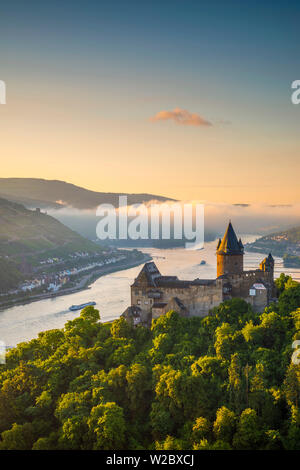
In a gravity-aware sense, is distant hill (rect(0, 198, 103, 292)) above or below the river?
above

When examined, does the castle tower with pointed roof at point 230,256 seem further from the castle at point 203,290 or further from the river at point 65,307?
the river at point 65,307

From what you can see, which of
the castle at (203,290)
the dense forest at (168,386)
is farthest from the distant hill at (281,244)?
the dense forest at (168,386)

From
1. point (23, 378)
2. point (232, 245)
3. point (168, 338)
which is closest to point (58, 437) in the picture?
point (23, 378)

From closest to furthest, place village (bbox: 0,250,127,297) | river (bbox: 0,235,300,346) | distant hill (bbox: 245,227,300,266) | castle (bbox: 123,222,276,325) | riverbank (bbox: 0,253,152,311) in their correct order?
castle (bbox: 123,222,276,325)
river (bbox: 0,235,300,346)
riverbank (bbox: 0,253,152,311)
village (bbox: 0,250,127,297)
distant hill (bbox: 245,227,300,266)

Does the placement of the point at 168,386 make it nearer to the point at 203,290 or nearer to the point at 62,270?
the point at 203,290

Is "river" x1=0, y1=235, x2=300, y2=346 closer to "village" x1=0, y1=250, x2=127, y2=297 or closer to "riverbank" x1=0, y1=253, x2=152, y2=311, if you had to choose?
"riverbank" x1=0, y1=253, x2=152, y2=311

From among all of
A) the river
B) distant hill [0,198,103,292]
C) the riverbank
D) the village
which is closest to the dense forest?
the river

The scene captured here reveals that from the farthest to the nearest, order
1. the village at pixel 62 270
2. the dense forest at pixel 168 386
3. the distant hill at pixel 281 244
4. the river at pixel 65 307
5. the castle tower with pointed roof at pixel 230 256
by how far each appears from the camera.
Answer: the distant hill at pixel 281 244 < the village at pixel 62 270 < the river at pixel 65 307 < the castle tower with pointed roof at pixel 230 256 < the dense forest at pixel 168 386
